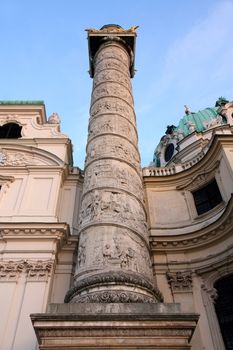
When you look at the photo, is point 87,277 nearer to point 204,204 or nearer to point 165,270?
point 165,270

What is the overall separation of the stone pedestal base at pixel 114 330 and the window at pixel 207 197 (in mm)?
8292

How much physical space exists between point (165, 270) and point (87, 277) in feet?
18.7

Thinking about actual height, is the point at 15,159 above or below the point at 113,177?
above

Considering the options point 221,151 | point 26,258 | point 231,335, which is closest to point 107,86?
point 221,151

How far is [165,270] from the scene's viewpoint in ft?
35.6

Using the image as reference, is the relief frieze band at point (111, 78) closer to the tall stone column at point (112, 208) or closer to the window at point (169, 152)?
the tall stone column at point (112, 208)

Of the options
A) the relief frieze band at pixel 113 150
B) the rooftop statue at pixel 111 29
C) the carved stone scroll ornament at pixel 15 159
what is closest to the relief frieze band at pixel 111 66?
the rooftop statue at pixel 111 29

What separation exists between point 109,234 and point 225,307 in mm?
5331

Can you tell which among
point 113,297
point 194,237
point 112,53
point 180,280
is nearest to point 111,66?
point 112,53

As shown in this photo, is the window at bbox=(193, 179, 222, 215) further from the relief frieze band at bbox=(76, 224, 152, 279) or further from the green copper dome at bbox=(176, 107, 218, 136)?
the green copper dome at bbox=(176, 107, 218, 136)

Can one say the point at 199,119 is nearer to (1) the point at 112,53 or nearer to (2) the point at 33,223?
(1) the point at 112,53

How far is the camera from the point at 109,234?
6316 millimetres

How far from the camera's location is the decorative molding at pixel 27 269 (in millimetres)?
9633

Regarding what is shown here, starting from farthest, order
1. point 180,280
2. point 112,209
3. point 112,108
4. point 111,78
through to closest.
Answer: point 111,78
point 180,280
point 112,108
point 112,209
